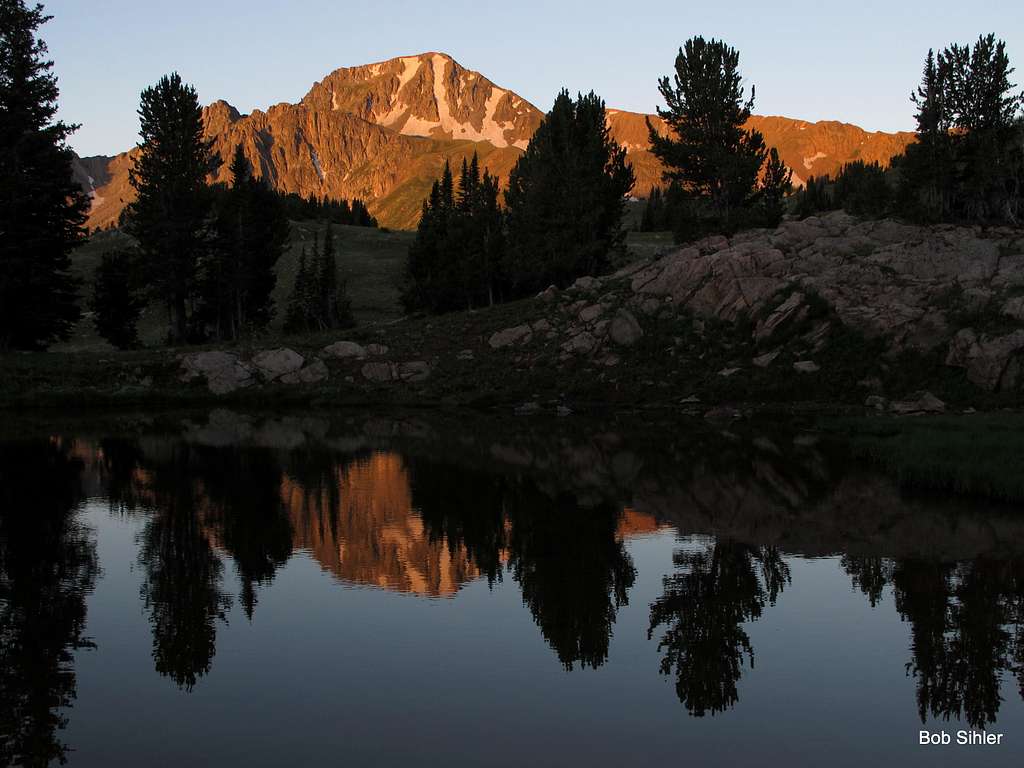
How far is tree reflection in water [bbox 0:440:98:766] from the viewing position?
1064 centimetres

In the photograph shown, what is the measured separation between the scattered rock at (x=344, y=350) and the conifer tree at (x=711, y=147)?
24.7 metres

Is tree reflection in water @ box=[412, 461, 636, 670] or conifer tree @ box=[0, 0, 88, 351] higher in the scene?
conifer tree @ box=[0, 0, 88, 351]

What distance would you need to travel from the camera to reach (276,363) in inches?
2296

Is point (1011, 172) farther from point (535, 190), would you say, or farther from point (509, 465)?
point (509, 465)

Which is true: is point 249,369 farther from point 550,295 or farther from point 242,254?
point 242,254

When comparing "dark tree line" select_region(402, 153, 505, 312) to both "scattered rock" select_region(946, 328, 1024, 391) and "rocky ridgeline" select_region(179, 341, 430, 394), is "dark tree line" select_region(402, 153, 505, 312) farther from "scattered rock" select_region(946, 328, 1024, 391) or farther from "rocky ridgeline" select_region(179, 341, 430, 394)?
"scattered rock" select_region(946, 328, 1024, 391)

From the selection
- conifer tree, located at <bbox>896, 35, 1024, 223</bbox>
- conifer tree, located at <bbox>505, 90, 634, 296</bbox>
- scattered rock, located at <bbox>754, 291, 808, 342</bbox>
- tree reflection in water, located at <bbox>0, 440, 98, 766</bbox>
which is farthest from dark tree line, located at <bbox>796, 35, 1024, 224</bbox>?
tree reflection in water, located at <bbox>0, 440, 98, 766</bbox>

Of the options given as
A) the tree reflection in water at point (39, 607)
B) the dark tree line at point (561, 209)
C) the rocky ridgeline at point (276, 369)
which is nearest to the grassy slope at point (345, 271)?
the dark tree line at point (561, 209)

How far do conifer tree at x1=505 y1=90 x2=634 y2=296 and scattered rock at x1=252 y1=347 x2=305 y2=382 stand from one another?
22655mm

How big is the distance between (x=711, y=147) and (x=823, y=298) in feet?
57.7

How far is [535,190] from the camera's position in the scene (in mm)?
72500

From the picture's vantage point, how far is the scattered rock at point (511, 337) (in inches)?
2320

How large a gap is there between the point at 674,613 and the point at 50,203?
58007 millimetres

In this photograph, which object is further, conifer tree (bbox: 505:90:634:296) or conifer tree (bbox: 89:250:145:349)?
conifer tree (bbox: 89:250:145:349)
